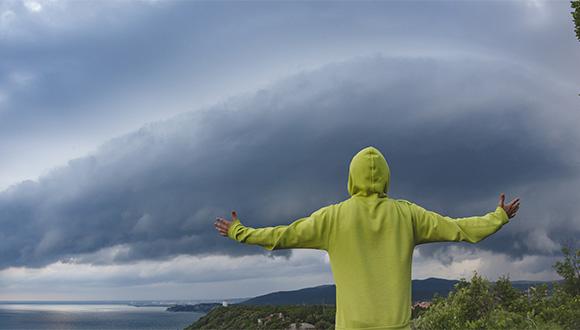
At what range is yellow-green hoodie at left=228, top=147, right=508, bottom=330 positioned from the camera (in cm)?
491

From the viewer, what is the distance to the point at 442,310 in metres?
13.4

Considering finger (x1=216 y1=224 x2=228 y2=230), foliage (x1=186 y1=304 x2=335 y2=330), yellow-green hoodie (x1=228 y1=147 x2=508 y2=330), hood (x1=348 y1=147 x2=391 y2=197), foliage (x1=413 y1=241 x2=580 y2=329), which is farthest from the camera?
foliage (x1=186 y1=304 x2=335 y2=330)

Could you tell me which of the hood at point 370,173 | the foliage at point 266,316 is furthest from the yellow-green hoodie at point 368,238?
the foliage at point 266,316

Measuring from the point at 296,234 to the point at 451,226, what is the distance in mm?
1289

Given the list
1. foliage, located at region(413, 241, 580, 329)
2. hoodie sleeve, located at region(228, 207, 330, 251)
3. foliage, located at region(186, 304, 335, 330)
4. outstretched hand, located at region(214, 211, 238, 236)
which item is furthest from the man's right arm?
foliage, located at region(186, 304, 335, 330)

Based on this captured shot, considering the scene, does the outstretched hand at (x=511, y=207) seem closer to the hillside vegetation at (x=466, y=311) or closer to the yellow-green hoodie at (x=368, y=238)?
the yellow-green hoodie at (x=368, y=238)

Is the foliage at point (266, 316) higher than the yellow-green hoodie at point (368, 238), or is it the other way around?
the yellow-green hoodie at point (368, 238)

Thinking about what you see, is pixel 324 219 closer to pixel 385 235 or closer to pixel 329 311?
pixel 385 235

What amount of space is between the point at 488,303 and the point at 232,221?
10417 mm

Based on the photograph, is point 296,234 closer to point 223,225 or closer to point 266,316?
point 223,225

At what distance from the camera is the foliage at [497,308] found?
1202 cm

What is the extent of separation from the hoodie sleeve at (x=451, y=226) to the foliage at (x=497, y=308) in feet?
22.9

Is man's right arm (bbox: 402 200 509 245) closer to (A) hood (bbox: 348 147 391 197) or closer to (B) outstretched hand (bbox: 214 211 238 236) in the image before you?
(A) hood (bbox: 348 147 391 197)

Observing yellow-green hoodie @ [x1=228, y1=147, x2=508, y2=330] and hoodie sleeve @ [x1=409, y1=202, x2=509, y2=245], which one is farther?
hoodie sleeve @ [x1=409, y1=202, x2=509, y2=245]
